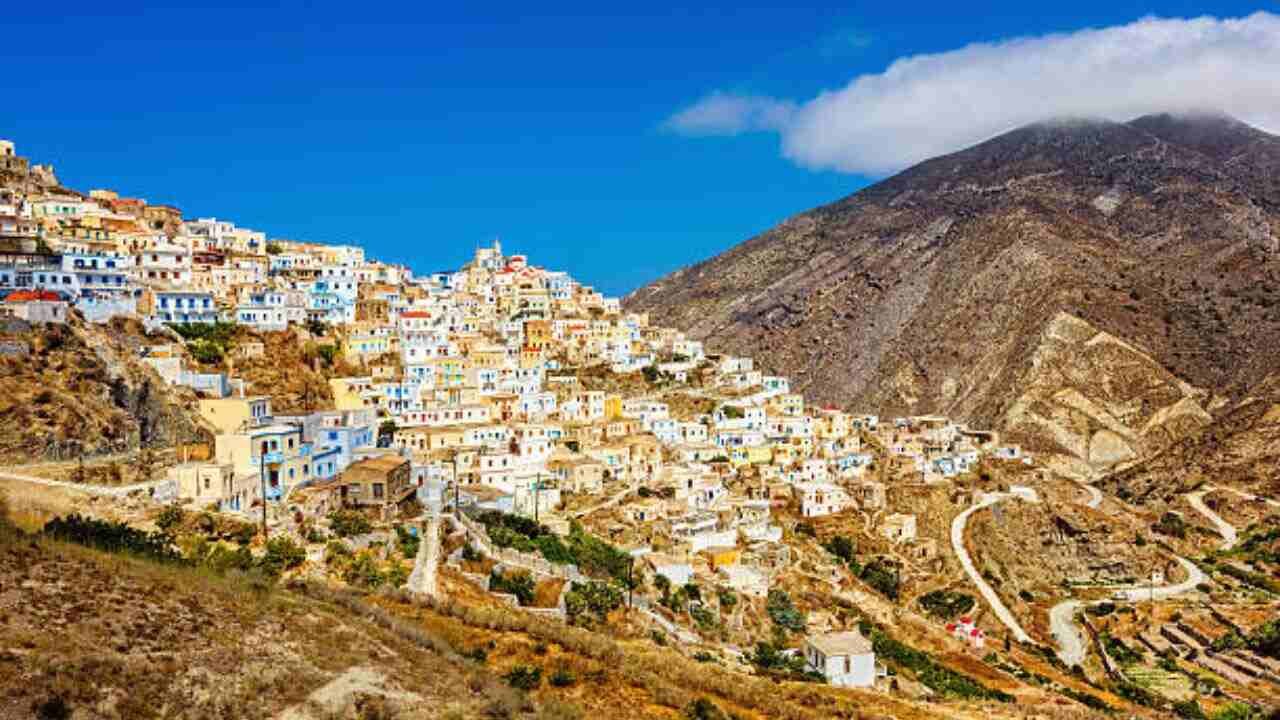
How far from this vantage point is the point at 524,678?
16047 mm

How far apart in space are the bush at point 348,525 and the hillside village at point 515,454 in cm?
11

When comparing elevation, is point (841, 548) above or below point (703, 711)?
below

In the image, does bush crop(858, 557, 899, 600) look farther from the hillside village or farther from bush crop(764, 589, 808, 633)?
bush crop(764, 589, 808, 633)

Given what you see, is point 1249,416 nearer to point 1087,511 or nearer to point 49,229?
point 1087,511

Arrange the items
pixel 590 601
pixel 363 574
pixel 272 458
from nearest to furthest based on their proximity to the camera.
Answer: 1. pixel 363 574
2. pixel 590 601
3. pixel 272 458

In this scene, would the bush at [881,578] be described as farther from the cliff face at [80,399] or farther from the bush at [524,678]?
the bush at [524,678]

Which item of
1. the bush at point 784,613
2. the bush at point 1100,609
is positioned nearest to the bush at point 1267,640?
the bush at point 1100,609

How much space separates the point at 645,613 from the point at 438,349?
75.0 feet

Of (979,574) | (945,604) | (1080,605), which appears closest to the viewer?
(945,604)

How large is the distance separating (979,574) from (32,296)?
43.0 metres

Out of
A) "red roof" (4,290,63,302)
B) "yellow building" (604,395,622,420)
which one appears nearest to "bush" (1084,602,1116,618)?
"yellow building" (604,395,622,420)

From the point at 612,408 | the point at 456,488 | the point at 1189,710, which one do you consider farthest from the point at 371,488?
the point at 1189,710

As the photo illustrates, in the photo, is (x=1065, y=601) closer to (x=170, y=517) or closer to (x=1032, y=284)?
(x=170, y=517)

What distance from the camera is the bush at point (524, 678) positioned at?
52.0 feet
